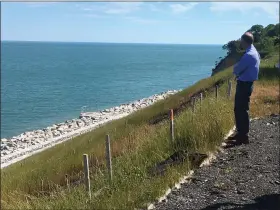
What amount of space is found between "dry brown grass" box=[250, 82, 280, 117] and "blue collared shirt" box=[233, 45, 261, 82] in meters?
4.34

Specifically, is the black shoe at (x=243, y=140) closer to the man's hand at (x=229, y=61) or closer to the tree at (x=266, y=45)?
the man's hand at (x=229, y=61)

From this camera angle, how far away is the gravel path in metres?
5.22

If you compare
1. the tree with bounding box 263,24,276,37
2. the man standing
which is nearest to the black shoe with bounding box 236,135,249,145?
the man standing

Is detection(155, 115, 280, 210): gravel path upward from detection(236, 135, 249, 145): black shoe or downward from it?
downward

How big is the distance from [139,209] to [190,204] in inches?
23.5

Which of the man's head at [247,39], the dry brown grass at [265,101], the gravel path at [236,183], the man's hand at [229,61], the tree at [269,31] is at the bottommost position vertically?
the man's hand at [229,61]

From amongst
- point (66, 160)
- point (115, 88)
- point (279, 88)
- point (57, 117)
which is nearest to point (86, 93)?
point (115, 88)

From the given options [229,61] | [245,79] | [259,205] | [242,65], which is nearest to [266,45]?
[229,61]

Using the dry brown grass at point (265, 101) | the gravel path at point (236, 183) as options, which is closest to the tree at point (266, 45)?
the dry brown grass at point (265, 101)

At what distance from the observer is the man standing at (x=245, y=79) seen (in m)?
7.20

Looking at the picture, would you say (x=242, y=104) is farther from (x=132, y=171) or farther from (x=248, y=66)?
(x=132, y=171)

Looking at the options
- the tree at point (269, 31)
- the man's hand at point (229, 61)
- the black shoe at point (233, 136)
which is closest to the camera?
the black shoe at point (233, 136)

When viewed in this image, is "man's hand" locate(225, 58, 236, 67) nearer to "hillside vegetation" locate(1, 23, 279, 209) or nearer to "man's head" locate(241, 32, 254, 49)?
"hillside vegetation" locate(1, 23, 279, 209)

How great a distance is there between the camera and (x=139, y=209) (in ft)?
17.0
